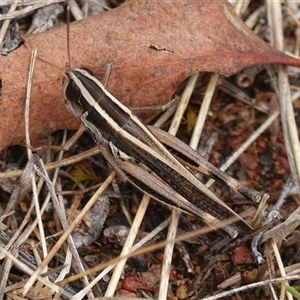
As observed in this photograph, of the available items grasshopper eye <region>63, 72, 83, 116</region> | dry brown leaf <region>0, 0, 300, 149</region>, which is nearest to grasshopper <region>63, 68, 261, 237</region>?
grasshopper eye <region>63, 72, 83, 116</region>

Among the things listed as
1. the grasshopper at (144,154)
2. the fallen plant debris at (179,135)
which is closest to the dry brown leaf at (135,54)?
the fallen plant debris at (179,135)

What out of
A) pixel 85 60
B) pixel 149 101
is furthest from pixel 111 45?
pixel 149 101

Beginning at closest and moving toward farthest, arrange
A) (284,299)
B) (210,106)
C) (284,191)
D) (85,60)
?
(284,299) → (85,60) → (284,191) → (210,106)

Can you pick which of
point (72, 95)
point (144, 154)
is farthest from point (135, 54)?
point (144, 154)

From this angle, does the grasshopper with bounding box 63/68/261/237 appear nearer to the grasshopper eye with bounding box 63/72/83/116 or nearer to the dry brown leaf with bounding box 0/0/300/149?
the grasshopper eye with bounding box 63/72/83/116

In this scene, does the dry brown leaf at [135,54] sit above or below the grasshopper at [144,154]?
above

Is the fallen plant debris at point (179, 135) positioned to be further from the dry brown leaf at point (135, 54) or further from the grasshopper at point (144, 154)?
the grasshopper at point (144, 154)

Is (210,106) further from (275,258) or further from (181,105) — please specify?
(275,258)

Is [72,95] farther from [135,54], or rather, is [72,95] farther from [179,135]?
[179,135]
